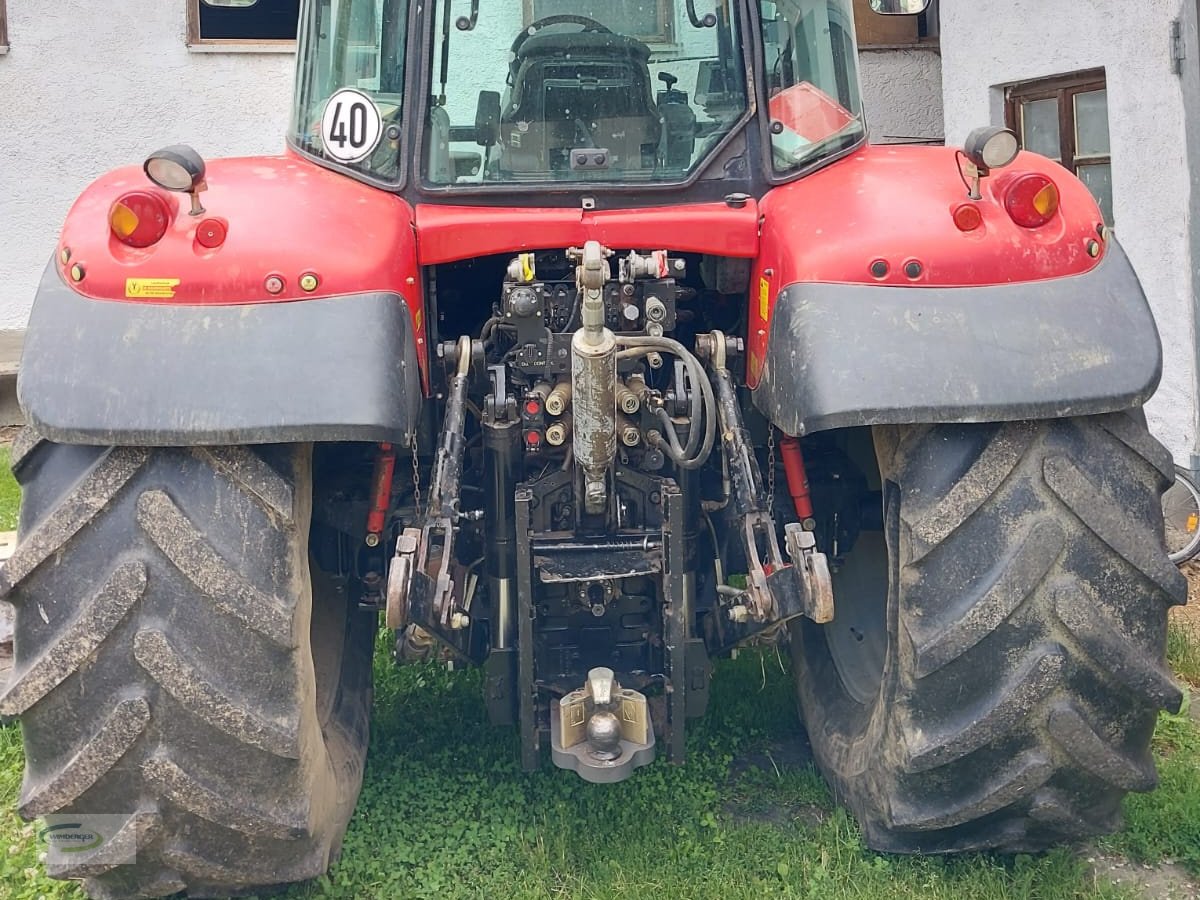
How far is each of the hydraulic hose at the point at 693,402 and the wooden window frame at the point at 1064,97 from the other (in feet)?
14.8

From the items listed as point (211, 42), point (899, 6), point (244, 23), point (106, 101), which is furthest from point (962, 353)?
point (244, 23)

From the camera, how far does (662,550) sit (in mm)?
2828

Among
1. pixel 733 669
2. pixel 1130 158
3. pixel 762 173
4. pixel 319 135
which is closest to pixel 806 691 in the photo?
pixel 733 669

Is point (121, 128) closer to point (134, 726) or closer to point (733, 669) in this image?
point (733, 669)

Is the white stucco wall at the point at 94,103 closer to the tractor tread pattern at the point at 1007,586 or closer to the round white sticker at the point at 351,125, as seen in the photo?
the round white sticker at the point at 351,125

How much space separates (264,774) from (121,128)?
754 cm

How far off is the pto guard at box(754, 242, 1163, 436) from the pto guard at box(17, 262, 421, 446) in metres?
0.82

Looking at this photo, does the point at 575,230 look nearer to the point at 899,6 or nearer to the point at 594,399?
the point at 594,399

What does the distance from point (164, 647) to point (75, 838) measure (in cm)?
46

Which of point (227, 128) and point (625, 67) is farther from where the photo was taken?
point (227, 128)

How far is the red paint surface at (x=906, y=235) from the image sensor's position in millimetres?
2559

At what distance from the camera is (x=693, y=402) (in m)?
2.72

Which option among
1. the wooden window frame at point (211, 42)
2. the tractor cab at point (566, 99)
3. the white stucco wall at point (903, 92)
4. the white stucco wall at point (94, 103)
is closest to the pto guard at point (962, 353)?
the tractor cab at point (566, 99)

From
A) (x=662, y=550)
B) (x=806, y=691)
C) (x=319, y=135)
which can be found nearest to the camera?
(x=662, y=550)
